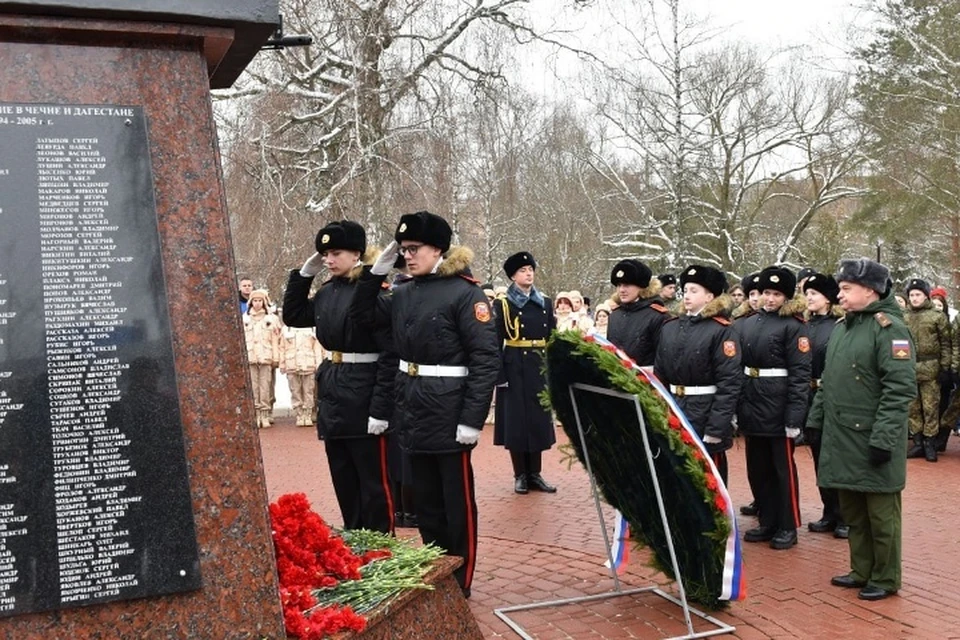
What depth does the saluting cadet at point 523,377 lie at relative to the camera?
887 cm

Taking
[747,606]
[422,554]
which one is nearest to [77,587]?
[422,554]

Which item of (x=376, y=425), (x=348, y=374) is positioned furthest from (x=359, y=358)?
(x=376, y=425)

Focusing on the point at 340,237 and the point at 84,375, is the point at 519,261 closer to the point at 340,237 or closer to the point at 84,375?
the point at 340,237

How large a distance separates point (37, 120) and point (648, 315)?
19.0 feet

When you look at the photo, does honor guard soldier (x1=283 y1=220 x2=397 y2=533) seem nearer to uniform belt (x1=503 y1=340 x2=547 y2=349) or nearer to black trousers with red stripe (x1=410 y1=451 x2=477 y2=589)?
black trousers with red stripe (x1=410 y1=451 x2=477 y2=589)

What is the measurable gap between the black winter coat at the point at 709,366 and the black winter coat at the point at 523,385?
201cm

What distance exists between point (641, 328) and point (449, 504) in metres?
3.19

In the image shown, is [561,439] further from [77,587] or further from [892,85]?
[892,85]

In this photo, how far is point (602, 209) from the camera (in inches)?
1289

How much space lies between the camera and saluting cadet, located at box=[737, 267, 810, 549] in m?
7.06

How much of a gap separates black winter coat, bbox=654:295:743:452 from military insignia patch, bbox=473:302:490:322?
6.44 ft

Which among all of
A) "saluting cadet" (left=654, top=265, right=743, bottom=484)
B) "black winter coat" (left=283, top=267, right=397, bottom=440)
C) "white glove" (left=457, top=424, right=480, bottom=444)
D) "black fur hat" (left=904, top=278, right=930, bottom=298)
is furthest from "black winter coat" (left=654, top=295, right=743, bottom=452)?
"black fur hat" (left=904, top=278, right=930, bottom=298)

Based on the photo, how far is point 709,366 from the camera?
22.4ft

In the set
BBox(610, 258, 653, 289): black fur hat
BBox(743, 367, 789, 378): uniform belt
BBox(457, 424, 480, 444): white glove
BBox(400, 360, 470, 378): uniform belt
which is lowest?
BBox(457, 424, 480, 444): white glove
